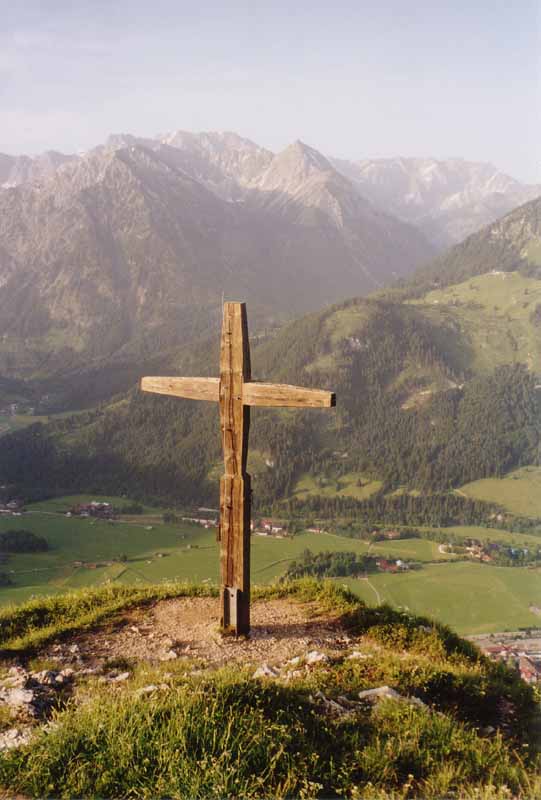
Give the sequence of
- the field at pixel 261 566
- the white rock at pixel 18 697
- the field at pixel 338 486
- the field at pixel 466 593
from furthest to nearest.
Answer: the field at pixel 338 486, the field at pixel 261 566, the field at pixel 466 593, the white rock at pixel 18 697

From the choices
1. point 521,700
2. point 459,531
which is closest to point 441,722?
point 521,700

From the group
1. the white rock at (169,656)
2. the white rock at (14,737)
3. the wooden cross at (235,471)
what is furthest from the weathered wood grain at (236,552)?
the white rock at (14,737)

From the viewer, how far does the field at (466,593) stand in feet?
263

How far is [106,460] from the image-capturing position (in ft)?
641

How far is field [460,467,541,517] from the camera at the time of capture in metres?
146

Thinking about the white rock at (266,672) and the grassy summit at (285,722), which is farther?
the white rock at (266,672)

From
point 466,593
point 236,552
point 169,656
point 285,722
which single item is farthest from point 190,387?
point 466,593

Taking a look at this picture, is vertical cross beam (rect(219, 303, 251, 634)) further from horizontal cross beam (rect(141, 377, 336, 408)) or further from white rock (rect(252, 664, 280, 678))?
white rock (rect(252, 664, 280, 678))

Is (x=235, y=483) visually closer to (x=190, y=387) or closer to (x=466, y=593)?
(x=190, y=387)

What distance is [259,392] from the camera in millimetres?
10992

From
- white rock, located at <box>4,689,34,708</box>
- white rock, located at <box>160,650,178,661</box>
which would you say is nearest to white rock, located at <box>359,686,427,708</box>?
white rock, located at <box>160,650,178,661</box>

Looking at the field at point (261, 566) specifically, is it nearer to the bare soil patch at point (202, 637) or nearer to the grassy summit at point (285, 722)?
the bare soil patch at point (202, 637)

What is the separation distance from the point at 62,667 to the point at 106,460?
19432cm

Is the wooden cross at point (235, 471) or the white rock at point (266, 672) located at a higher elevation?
the wooden cross at point (235, 471)
